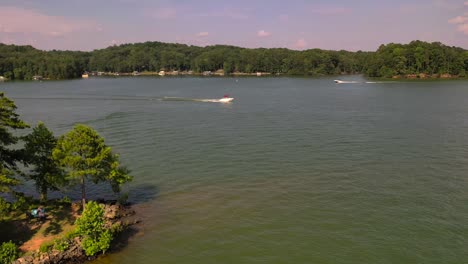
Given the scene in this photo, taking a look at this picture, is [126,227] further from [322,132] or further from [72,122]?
[72,122]

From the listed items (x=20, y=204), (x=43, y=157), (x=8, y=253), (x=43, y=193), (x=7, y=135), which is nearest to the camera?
(x=8, y=253)

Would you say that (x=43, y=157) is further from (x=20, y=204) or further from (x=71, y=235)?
(x=71, y=235)

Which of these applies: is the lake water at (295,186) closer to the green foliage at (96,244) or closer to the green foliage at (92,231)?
the green foliage at (96,244)

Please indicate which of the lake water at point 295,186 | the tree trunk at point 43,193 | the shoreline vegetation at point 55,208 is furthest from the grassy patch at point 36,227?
the lake water at point 295,186

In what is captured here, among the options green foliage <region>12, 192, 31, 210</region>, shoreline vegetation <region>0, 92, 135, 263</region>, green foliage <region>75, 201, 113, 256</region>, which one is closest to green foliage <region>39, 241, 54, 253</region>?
→ shoreline vegetation <region>0, 92, 135, 263</region>

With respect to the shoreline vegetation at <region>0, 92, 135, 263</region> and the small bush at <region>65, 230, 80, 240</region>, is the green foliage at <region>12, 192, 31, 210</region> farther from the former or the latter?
the small bush at <region>65, 230, 80, 240</region>

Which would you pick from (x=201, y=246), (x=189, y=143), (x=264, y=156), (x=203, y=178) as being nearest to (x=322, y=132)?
(x=264, y=156)

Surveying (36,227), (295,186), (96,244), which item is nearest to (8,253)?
(36,227)
